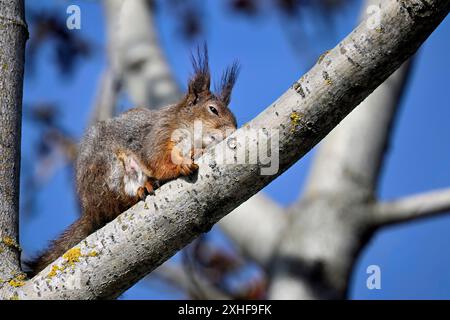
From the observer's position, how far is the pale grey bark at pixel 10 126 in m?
3.03

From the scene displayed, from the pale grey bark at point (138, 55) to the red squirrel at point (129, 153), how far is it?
2.74 metres

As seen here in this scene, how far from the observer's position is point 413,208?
5.32 m

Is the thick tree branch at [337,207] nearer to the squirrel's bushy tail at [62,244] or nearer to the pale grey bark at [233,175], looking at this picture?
the squirrel's bushy tail at [62,244]

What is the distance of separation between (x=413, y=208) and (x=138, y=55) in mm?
3549

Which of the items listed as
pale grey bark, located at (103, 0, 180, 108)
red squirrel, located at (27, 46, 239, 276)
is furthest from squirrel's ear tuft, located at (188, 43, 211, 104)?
pale grey bark, located at (103, 0, 180, 108)

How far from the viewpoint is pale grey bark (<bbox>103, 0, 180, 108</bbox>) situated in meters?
7.11

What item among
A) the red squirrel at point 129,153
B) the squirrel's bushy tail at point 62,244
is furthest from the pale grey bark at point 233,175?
the squirrel's bushy tail at point 62,244

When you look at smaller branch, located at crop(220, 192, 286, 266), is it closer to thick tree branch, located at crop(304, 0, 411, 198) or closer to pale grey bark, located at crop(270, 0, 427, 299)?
pale grey bark, located at crop(270, 0, 427, 299)

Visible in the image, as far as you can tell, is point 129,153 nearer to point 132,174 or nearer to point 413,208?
point 132,174

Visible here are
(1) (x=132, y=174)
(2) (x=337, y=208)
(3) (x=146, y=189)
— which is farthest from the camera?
(2) (x=337, y=208)

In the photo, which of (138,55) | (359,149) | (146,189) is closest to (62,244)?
(146,189)

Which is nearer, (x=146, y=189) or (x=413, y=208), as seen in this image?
(x=146, y=189)
